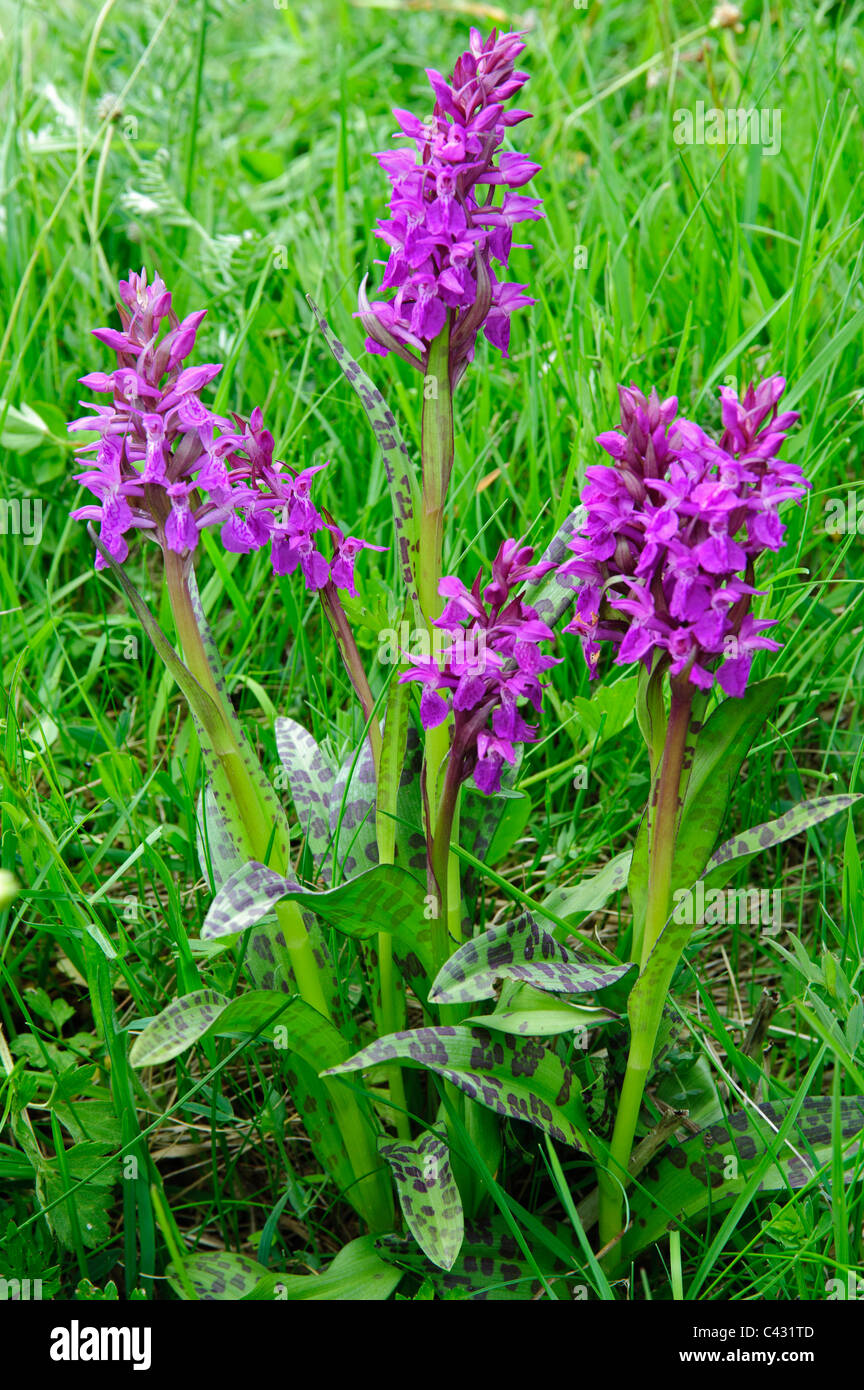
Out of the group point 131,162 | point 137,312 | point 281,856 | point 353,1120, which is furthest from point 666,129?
point 353,1120

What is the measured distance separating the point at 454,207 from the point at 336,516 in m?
1.43

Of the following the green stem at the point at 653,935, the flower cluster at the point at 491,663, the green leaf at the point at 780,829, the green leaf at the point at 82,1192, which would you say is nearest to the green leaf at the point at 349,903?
the flower cluster at the point at 491,663

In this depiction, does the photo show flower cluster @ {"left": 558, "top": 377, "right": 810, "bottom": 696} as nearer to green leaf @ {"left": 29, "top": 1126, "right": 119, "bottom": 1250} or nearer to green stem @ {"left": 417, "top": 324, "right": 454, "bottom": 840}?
green stem @ {"left": 417, "top": 324, "right": 454, "bottom": 840}

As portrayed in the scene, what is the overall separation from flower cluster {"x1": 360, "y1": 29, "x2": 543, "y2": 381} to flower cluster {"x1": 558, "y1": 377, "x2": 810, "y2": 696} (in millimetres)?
359

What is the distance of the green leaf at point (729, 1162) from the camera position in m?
1.82

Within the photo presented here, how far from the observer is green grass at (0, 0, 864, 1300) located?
2035 millimetres

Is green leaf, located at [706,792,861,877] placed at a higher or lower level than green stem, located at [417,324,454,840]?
lower

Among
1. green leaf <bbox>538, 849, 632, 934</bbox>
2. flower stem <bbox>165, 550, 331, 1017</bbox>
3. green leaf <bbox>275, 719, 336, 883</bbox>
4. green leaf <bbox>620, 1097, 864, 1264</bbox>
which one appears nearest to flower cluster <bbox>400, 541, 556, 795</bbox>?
flower stem <bbox>165, 550, 331, 1017</bbox>

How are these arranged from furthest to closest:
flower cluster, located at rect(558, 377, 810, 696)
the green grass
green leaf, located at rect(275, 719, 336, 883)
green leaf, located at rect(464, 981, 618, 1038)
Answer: green leaf, located at rect(275, 719, 336, 883), the green grass, green leaf, located at rect(464, 981, 618, 1038), flower cluster, located at rect(558, 377, 810, 696)

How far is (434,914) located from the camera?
1834 millimetres

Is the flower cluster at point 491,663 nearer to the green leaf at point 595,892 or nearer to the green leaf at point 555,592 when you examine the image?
the green leaf at point 555,592

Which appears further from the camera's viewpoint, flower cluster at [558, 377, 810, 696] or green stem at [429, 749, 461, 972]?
green stem at [429, 749, 461, 972]

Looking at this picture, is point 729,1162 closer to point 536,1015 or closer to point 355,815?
point 536,1015

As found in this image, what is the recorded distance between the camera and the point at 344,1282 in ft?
6.21
